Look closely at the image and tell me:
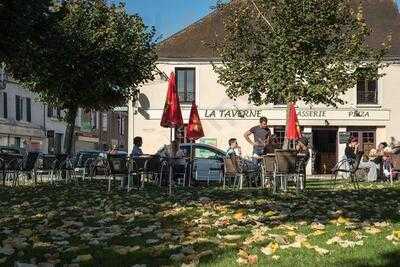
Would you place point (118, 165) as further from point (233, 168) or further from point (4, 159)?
point (4, 159)

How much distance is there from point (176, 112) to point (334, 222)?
25.6 ft

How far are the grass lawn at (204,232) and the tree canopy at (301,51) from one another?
47.2 ft

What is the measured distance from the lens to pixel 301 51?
25.8 meters

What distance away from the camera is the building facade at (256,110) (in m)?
36.2

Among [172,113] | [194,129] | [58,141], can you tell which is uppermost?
[172,113]

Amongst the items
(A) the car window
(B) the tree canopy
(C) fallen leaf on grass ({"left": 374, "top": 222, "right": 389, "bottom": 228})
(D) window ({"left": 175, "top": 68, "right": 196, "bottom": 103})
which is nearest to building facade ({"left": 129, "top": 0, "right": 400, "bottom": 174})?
(D) window ({"left": 175, "top": 68, "right": 196, "bottom": 103})

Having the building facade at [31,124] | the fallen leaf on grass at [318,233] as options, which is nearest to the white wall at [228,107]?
the building facade at [31,124]

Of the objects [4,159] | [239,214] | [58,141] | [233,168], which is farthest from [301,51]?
[58,141]

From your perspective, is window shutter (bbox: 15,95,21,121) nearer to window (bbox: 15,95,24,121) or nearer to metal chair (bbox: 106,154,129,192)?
window (bbox: 15,95,24,121)

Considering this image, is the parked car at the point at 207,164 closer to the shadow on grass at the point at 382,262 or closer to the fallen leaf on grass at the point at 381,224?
the fallen leaf on grass at the point at 381,224

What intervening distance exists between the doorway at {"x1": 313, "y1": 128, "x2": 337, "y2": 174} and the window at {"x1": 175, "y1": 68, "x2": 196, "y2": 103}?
23.7 feet

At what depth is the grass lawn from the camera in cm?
548

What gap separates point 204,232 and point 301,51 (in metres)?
19.7

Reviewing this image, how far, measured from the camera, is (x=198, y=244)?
20.1 ft
